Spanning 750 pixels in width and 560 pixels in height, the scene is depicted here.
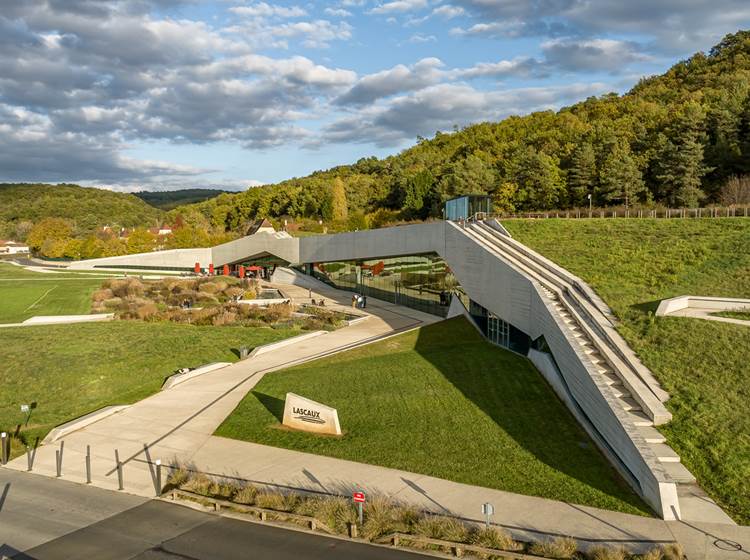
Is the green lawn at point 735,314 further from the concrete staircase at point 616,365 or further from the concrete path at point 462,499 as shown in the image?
the concrete path at point 462,499

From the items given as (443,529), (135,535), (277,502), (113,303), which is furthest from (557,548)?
(113,303)

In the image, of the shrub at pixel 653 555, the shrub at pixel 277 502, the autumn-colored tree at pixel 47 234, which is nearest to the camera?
the shrub at pixel 653 555

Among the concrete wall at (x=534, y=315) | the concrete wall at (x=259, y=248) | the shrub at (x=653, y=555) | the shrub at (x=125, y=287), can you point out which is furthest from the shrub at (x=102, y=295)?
the shrub at (x=653, y=555)

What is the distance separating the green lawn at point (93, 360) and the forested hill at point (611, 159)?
3707 cm

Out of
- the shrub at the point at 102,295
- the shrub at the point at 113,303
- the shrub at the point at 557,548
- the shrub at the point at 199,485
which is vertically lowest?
the shrub at the point at 199,485

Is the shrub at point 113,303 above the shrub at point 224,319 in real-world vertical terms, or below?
above

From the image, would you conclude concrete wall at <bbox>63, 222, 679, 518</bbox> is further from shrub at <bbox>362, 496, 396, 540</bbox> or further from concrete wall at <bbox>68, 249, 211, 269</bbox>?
concrete wall at <bbox>68, 249, 211, 269</bbox>

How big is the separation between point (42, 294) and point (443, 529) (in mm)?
52829

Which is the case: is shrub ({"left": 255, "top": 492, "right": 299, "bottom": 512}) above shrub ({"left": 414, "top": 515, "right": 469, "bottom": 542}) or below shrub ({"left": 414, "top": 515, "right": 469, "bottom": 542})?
below

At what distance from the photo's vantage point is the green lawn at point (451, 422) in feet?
44.8

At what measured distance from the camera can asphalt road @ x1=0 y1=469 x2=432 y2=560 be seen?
35.6 ft

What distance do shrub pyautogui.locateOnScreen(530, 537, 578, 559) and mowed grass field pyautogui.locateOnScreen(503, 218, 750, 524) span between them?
3.45 metres

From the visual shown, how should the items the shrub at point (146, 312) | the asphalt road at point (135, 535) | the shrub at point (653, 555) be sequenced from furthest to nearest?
the shrub at point (146, 312) → the asphalt road at point (135, 535) → the shrub at point (653, 555)

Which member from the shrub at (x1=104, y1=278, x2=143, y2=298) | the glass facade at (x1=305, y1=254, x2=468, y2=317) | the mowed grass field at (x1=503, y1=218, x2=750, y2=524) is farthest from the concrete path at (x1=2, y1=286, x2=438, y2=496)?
the shrub at (x1=104, y1=278, x2=143, y2=298)
